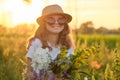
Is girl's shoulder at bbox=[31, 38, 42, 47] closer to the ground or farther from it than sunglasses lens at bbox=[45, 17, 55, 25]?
closer to the ground

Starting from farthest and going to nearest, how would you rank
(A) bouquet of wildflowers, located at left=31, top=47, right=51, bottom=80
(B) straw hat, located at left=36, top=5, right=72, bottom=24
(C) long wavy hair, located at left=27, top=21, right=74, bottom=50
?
(C) long wavy hair, located at left=27, top=21, right=74, bottom=50 → (B) straw hat, located at left=36, top=5, right=72, bottom=24 → (A) bouquet of wildflowers, located at left=31, top=47, right=51, bottom=80

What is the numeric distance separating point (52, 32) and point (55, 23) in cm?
15

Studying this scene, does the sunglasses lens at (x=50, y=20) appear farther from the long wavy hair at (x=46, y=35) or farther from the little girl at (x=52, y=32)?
the long wavy hair at (x=46, y=35)

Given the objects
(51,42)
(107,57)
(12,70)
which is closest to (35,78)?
(51,42)

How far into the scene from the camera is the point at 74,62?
4348 millimetres

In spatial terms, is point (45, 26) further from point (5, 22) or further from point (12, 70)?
point (5, 22)

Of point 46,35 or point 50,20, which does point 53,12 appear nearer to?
point 50,20

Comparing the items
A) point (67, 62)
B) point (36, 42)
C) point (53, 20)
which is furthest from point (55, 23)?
point (67, 62)

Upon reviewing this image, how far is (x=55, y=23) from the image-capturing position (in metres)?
5.61

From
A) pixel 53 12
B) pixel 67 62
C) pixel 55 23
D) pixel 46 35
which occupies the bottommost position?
pixel 67 62

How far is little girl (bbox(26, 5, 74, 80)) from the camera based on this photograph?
221 inches

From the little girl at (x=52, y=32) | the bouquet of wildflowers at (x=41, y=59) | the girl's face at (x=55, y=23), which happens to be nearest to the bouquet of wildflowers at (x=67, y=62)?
the bouquet of wildflowers at (x=41, y=59)

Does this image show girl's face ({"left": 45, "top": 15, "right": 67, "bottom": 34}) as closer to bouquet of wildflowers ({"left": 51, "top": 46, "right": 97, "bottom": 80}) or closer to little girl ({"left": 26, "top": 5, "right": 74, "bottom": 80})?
little girl ({"left": 26, "top": 5, "right": 74, "bottom": 80})

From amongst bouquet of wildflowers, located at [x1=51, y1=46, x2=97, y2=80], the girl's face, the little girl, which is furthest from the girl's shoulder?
bouquet of wildflowers, located at [x1=51, y1=46, x2=97, y2=80]
